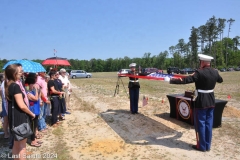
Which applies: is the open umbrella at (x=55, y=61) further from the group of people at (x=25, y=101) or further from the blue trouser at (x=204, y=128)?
the blue trouser at (x=204, y=128)

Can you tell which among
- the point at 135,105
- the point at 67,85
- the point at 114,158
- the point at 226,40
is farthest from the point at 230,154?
the point at 226,40

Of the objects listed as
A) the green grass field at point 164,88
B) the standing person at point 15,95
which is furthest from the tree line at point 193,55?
the standing person at point 15,95

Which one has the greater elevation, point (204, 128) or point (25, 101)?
point (25, 101)

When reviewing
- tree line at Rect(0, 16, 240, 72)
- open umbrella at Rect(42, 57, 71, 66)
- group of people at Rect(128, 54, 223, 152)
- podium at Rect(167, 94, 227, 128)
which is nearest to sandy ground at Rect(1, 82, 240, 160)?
podium at Rect(167, 94, 227, 128)

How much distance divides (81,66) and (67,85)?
7468 cm

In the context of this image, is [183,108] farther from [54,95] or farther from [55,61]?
[55,61]

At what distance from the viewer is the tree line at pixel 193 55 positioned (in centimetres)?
5576

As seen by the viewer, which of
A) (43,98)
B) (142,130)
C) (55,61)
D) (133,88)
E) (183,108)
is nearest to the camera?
(43,98)

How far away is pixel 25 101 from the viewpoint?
3387 millimetres

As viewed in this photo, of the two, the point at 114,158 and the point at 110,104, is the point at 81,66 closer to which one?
the point at 110,104

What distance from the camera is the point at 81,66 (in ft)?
266

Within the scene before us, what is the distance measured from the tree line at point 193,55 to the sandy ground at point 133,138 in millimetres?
52825

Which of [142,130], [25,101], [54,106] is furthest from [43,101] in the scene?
[142,130]

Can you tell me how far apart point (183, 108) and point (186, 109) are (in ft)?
0.45
